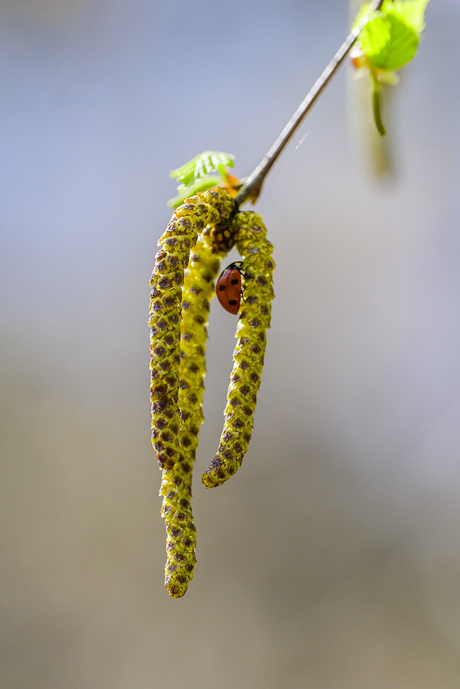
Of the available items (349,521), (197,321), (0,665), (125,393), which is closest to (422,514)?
(349,521)

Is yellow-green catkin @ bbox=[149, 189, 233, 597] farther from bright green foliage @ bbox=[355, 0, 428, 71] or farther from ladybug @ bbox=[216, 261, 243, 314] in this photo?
bright green foliage @ bbox=[355, 0, 428, 71]

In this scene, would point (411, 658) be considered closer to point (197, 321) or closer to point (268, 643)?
point (268, 643)

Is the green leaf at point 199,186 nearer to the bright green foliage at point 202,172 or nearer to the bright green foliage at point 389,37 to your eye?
the bright green foliage at point 202,172

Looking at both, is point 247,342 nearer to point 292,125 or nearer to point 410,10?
point 292,125

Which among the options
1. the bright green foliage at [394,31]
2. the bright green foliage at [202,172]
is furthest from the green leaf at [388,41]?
the bright green foliage at [202,172]

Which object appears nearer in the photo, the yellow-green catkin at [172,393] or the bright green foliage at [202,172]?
the yellow-green catkin at [172,393]

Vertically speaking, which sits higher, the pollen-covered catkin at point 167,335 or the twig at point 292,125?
the twig at point 292,125

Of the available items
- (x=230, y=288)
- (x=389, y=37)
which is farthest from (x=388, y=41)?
(x=230, y=288)
